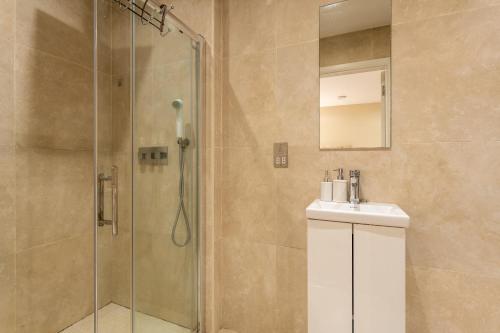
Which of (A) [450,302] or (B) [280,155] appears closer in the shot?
(A) [450,302]

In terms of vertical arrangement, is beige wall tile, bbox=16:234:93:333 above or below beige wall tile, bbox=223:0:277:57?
below

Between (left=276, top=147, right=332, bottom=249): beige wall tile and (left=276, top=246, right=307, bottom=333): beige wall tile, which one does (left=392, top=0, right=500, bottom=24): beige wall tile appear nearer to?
(left=276, top=147, right=332, bottom=249): beige wall tile

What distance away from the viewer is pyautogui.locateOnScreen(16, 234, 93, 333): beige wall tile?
4.74ft

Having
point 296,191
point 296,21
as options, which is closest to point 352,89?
point 296,21

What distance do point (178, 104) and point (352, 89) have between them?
39.4 inches

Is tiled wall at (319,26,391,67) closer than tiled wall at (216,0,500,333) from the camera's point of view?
No

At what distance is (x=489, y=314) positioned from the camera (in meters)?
1.15

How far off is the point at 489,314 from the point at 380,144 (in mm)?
921

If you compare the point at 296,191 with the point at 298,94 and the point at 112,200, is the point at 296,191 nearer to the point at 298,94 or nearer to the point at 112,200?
the point at 298,94

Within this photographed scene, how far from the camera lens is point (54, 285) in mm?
1586

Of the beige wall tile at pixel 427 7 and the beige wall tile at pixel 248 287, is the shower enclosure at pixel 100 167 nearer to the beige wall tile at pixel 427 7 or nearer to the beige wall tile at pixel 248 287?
the beige wall tile at pixel 248 287

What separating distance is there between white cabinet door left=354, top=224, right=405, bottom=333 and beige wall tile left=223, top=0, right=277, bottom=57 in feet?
4.08

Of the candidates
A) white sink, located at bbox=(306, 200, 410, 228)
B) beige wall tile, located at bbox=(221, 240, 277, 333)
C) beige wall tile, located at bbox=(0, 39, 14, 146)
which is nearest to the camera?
white sink, located at bbox=(306, 200, 410, 228)

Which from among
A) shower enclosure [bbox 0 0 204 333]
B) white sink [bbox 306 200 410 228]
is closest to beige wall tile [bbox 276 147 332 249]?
white sink [bbox 306 200 410 228]
